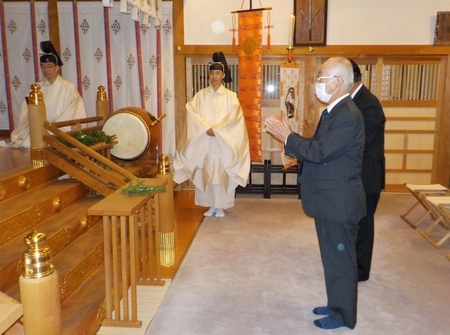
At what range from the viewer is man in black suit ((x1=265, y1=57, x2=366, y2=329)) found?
2510 mm

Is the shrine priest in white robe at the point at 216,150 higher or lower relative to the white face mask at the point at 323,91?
lower

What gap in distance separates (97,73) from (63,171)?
7.97 ft

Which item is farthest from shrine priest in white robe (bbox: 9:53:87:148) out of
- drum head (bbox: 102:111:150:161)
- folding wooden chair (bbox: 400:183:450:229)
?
folding wooden chair (bbox: 400:183:450:229)

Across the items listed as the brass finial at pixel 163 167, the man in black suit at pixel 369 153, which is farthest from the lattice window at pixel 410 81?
the brass finial at pixel 163 167

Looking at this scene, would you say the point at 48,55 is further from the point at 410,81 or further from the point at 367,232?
the point at 410,81

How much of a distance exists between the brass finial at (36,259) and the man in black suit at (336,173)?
4.59 ft

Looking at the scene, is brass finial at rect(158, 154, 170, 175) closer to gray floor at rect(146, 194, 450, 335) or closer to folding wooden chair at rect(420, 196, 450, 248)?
gray floor at rect(146, 194, 450, 335)

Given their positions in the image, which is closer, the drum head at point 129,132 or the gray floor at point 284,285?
the gray floor at point 284,285

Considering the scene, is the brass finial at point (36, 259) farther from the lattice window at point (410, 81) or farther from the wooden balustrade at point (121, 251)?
the lattice window at point (410, 81)

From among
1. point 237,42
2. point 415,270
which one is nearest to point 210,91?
point 237,42

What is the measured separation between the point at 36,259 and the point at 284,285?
7.06 feet

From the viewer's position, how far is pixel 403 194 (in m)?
6.70

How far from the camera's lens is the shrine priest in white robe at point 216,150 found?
539cm

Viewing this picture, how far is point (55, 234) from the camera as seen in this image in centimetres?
334
